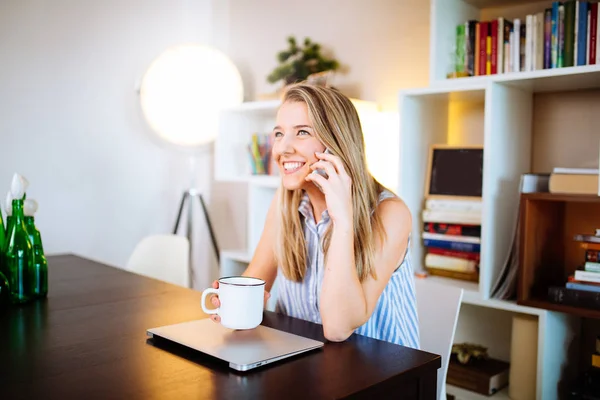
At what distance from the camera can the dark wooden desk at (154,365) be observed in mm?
912

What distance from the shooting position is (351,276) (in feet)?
4.27

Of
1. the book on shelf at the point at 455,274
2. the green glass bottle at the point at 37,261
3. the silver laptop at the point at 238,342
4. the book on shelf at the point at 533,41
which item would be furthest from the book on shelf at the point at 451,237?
the green glass bottle at the point at 37,261

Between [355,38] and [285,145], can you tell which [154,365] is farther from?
[355,38]

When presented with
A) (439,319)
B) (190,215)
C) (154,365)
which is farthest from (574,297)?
(190,215)

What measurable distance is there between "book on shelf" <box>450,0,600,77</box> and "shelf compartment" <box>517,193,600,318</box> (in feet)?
1.59

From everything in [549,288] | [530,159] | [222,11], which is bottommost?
[549,288]

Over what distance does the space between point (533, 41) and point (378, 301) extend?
3.93 ft

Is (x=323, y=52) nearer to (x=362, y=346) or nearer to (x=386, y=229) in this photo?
(x=386, y=229)

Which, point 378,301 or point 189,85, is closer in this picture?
point 378,301

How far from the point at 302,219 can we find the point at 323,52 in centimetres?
178

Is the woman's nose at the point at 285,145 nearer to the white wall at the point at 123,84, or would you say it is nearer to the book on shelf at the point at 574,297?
the book on shelf at the point at 574,297

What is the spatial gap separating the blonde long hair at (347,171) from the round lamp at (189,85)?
206 cm

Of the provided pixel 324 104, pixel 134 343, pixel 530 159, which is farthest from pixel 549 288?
pixel 134 343

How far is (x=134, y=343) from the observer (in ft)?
3.83
